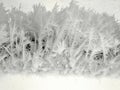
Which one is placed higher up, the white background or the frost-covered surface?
the frost-covered surface

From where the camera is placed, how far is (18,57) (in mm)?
441

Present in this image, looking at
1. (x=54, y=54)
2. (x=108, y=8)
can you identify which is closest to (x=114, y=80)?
(x=54, y=54)

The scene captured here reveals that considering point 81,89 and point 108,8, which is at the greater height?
point 108,8

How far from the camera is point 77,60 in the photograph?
45cm

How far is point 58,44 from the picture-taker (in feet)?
1.47

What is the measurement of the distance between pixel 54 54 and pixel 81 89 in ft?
0.29

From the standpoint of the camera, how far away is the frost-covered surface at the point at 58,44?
1.44 feet

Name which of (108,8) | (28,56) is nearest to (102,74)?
(28,56)

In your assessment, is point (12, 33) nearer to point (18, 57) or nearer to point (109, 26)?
point (18, 57)

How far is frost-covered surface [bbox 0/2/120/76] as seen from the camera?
0.44 meters

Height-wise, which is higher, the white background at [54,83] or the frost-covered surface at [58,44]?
the frost-covered surface at [58,44]

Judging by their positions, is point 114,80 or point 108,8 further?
point 108,8

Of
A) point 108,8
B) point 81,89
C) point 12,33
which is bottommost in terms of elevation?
point 81,89

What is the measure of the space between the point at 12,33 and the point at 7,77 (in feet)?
0.28
